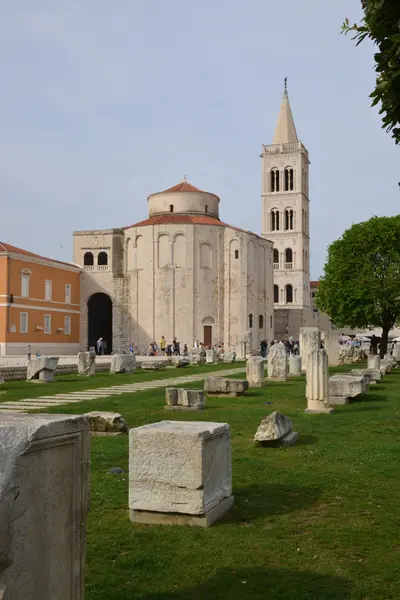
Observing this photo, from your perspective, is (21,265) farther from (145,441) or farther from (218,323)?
(145,441)

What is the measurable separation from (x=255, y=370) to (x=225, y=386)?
3.08m

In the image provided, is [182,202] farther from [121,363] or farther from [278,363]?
[278,363]

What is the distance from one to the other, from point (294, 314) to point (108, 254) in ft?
91.4

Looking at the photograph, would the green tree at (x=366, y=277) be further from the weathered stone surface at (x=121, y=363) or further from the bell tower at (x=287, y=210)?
the bell tower at (x=287, y=210)

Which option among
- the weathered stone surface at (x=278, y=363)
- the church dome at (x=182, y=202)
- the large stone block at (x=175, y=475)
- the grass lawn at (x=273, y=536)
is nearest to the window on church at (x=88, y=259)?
the church dome at (x=182, y=202)

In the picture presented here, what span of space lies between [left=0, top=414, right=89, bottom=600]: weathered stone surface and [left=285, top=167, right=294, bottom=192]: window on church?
76.2 metres

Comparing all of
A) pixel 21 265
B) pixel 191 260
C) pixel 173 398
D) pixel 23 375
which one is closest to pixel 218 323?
pixel 191 260

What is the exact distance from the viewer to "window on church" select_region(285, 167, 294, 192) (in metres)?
77.3

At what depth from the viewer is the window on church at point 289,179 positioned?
7731 cm

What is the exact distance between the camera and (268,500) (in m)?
5.84

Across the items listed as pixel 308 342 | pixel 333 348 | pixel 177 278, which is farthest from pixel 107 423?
pixel 177 278

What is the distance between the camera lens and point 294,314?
74625mm

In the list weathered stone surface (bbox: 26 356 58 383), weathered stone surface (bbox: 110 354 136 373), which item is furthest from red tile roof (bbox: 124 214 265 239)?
weathered stone surface (bbox: 26 356 58 383)

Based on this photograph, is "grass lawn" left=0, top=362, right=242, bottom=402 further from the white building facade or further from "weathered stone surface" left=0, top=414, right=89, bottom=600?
the white building facade
